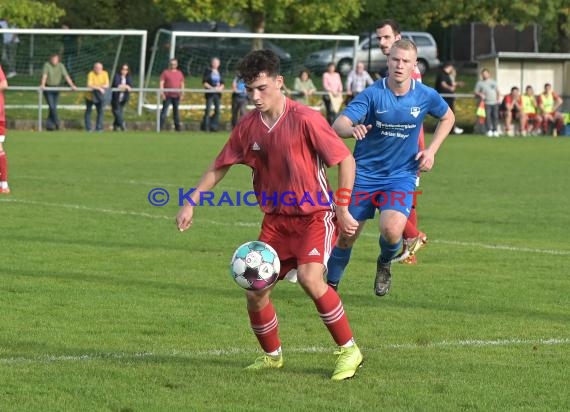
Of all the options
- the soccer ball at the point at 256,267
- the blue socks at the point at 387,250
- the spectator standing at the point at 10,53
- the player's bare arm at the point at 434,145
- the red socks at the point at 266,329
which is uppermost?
the spectator standing at the point at 10,53

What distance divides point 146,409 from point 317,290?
1.25 m

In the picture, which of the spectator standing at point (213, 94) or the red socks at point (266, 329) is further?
the spectator standing at point (213, 94)

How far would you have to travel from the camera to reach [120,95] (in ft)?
111

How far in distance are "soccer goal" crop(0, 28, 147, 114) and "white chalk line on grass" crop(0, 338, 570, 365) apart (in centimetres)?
2813

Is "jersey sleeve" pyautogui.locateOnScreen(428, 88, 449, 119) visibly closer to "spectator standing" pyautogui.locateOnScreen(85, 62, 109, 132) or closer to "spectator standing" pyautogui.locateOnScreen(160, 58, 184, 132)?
"spectator standing" pyautogui.locateOnScreen(85, 62, 109, 132)

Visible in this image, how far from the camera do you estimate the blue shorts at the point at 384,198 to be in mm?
9477

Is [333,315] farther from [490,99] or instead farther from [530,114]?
[530,114]

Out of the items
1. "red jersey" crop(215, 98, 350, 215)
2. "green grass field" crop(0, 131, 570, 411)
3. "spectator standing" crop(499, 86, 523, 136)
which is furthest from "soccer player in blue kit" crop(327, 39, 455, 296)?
"spectator standing" crop(499, 86, 523, 136)

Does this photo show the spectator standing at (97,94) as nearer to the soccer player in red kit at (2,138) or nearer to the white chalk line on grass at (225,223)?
the soccer player in red kit at (2,138)

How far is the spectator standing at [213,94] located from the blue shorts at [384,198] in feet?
81.4

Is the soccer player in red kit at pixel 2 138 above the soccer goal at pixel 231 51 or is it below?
below

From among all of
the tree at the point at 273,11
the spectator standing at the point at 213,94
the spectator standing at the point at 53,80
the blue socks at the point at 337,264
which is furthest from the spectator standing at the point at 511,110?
the blue socks at the point at 337,264

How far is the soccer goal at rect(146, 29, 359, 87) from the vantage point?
1523 inches

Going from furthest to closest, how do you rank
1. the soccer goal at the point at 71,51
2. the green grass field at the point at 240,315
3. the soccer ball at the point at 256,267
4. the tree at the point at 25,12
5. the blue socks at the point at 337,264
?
the tree at the point at 25,12 < the soccer goal at the point at 71,51 < the blue socks at the point at 337,264 < the soccer ball at the point at 256,267 < the green grass field at the point at 240,315
